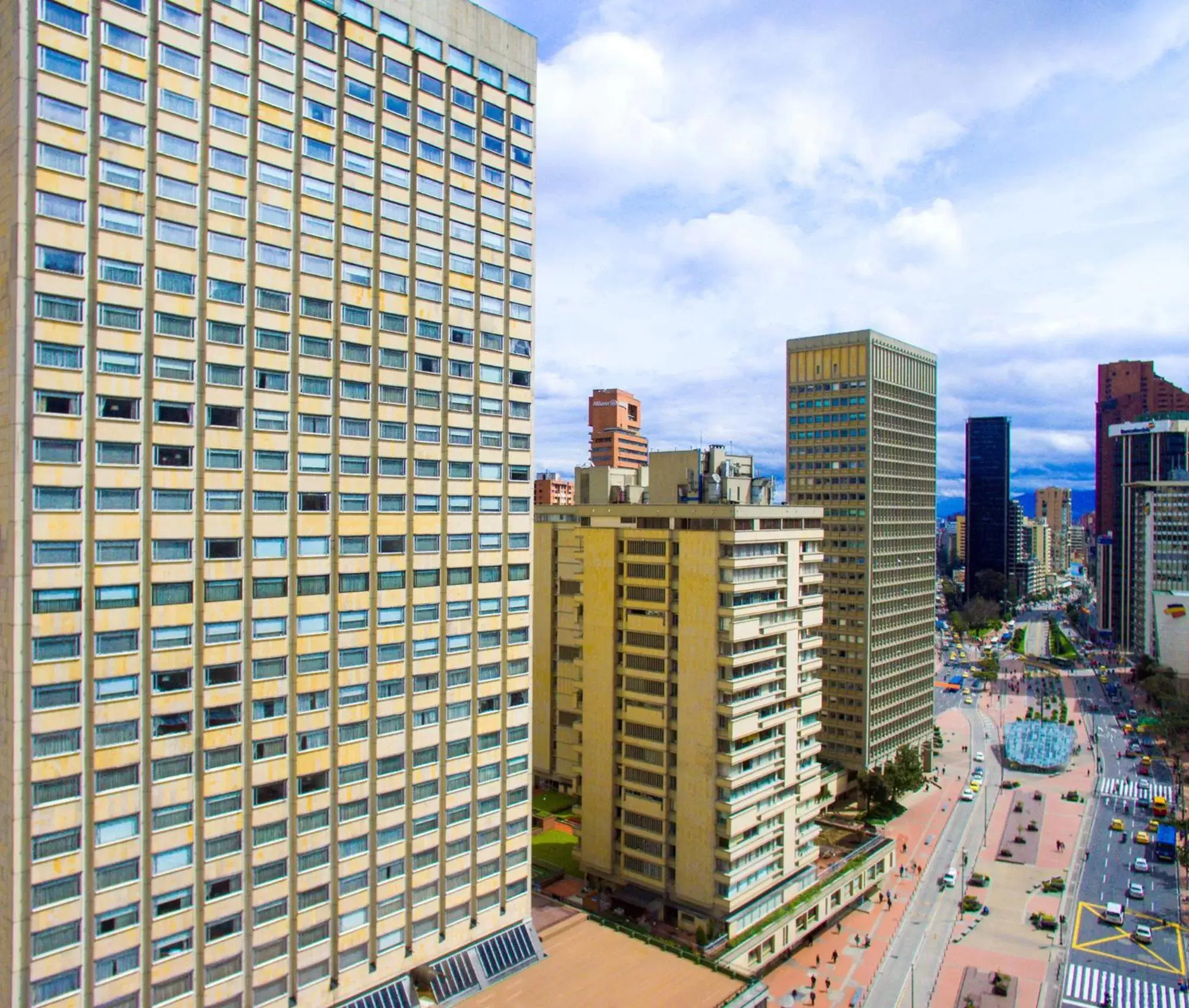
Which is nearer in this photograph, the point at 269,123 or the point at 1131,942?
the point at 269,123

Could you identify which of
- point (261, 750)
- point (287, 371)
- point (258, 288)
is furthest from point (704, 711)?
point (258, 288)

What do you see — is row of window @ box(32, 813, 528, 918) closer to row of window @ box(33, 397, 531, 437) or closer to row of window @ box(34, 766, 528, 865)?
row of window @ box(34, 766, 528, 865)

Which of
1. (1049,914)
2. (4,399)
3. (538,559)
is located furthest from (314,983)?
(1049,914)

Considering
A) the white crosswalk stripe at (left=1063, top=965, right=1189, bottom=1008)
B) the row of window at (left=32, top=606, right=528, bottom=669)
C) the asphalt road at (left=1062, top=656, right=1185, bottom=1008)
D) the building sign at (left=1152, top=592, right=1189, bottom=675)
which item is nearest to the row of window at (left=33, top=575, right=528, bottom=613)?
the row of window at (left=32, top=606, right=528, bottom=669)

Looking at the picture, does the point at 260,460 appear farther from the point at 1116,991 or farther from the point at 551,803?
the point at 1116,991

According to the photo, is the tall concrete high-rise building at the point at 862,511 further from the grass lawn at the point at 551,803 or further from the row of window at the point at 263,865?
the row of window at the point at 263,865

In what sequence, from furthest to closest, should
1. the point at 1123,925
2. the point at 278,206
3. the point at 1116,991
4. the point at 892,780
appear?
the point at 892,780 → the point at 1123,925 → the point at 1116,991 → the point at 278,206
